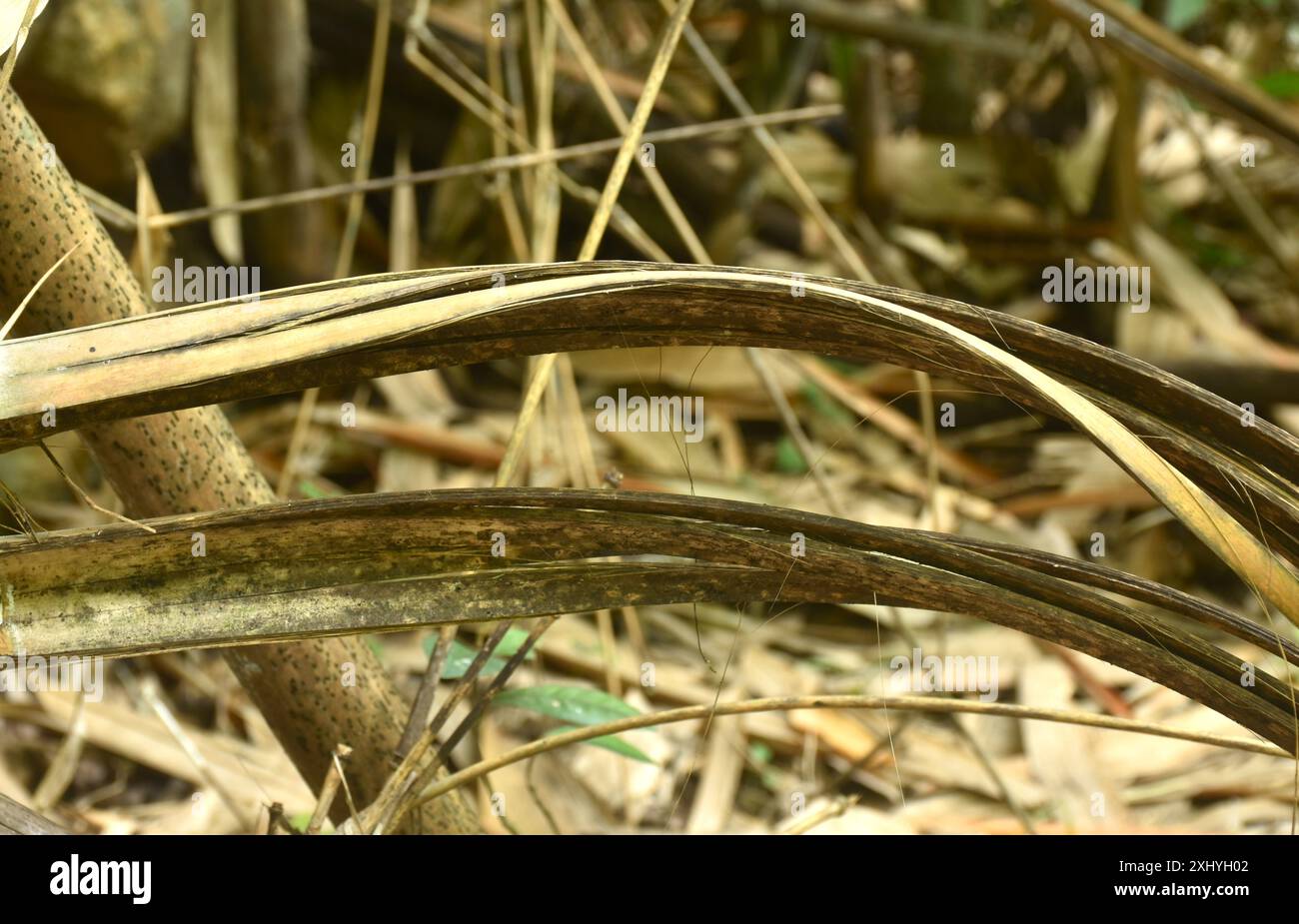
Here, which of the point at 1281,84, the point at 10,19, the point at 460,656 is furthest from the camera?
the point at 1281,84

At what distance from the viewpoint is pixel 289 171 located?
6.43 feet

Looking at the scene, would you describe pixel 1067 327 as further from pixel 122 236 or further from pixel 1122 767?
pixel 122 236

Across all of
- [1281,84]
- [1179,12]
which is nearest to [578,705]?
[1179,12]

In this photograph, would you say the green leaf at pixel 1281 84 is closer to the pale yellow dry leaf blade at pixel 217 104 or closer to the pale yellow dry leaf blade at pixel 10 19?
the pale yellow dry leaf blade at pixel 217 104

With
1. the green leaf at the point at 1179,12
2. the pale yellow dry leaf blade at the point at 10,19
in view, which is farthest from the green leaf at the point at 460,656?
the green leaf at the point at 1179,12

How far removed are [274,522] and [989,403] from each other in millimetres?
1941

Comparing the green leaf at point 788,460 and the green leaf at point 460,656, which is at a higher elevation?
the green leaf at point 788,460

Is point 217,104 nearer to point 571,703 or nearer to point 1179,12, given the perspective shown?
point 571,703

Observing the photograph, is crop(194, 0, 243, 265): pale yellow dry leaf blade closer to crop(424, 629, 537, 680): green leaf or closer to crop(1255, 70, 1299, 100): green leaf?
crop(424, 629, 537, 680): green leaf

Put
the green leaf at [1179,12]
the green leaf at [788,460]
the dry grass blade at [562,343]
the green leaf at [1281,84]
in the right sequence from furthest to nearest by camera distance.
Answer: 1. the green leaf at [1281,84]
2. the green leaf at [1179,12]
3. the green leaf at [788,460]
4. the dry grass blade at [562,343]

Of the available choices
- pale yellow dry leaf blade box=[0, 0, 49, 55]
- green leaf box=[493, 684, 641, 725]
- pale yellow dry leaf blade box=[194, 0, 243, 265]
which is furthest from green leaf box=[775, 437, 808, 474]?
pale yellow dry leaf blade box=[0, 0, 49, 55]

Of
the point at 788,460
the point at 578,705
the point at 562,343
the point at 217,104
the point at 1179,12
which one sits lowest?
the point at 578,705

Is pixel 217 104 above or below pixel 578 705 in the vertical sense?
above

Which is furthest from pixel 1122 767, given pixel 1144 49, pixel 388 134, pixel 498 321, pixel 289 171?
pixel 388 134
